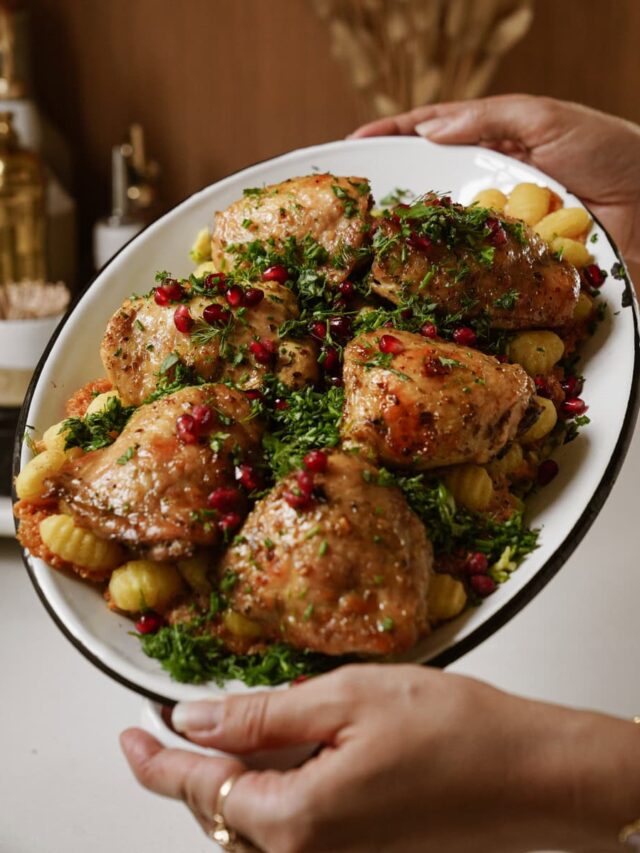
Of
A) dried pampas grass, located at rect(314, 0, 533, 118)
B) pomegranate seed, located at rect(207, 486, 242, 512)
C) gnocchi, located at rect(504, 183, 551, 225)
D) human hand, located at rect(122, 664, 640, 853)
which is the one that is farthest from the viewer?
dried pampas grass, located at rect(314, 0, 533, 118)

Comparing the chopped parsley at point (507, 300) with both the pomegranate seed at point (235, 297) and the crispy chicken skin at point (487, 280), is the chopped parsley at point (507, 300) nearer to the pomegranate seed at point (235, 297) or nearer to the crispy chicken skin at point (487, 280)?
the crispy chicken skin at point (487, 280)

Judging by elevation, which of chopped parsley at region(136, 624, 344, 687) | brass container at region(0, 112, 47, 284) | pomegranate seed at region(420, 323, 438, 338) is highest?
pomegranate seed at region(420, 323, 438, 338)

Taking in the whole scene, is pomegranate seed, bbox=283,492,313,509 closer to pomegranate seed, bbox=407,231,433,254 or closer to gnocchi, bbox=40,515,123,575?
gnocchi, bbox=40,515,123,575

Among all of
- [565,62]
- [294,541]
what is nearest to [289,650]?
[294,541]

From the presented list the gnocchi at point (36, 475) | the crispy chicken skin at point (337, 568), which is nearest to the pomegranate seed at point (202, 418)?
the crispy chicken skin at point (337, 568)

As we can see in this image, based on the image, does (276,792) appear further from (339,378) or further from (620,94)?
(620,94)

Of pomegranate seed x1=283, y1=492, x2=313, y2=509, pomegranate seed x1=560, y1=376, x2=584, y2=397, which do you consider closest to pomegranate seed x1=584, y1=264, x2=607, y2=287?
pomegranate seed x1=560, y1=376, x2=584, y2=397

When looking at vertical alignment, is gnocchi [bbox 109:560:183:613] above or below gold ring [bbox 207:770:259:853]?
above

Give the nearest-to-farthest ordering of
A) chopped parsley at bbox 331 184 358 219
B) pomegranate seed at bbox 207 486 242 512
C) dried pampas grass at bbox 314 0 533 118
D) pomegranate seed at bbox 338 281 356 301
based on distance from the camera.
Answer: pomegranate seed at bbox 207 486 242 512
pomegranate seed at bbox 338 281 356 301
chopped parsley at bbox 331 184 358 219
dried pampas grass at bbox 314 0 533 118
